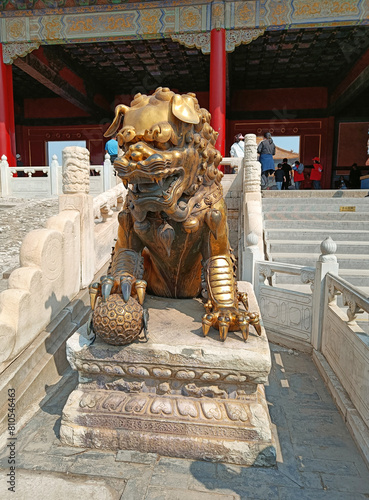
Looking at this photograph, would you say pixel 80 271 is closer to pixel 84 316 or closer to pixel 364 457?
pixel 84 316

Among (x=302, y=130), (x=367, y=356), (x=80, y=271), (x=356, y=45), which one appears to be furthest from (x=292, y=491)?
(x=302, y=130)

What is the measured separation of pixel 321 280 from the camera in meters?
3.39

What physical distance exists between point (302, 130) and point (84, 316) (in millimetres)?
13331

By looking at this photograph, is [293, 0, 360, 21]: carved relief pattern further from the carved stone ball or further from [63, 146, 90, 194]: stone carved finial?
the carved stone ball

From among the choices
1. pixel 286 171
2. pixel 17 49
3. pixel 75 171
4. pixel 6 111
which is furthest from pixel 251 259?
pixel 17 49

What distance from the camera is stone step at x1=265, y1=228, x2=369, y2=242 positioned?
19.4ft

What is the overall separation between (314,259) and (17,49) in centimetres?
918

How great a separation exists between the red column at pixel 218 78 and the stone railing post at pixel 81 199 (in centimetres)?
552

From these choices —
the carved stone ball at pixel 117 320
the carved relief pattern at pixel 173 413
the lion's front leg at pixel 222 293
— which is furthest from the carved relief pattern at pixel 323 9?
the carved relief pattern at pixel 173 413

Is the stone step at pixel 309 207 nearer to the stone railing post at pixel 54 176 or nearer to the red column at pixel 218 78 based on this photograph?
the red column at pixel 218 78

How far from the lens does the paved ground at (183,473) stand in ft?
5.57

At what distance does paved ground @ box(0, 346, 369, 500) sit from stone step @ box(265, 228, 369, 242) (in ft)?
13.5

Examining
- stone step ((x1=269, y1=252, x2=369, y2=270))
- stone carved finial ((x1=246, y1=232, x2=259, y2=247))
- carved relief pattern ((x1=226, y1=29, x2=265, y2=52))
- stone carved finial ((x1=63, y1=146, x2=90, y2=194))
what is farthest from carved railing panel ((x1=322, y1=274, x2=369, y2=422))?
carved relief pattern ((x1=226, y1=29, x2=265, y2=52))

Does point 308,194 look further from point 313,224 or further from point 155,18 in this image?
point 155,18
